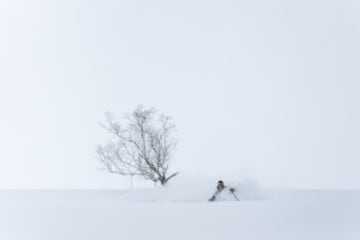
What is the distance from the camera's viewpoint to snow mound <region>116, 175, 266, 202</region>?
990 inches

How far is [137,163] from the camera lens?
28.7m

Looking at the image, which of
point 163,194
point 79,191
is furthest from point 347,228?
point 79,191

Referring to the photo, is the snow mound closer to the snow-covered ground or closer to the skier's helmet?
the skier's helmet

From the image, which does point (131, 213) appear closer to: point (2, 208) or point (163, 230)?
point (163, 230)

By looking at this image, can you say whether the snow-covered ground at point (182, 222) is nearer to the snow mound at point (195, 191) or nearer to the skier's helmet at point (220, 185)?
the snow mound at point (195, 191)

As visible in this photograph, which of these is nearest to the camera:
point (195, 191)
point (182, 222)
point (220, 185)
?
point (182, 222)

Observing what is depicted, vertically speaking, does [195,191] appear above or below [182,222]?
above

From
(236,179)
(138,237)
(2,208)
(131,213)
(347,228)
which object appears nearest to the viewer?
(138,237)

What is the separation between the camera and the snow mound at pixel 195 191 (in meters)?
25.1

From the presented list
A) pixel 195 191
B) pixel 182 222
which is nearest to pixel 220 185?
pixel 195 191

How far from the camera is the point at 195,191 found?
89.4 feet

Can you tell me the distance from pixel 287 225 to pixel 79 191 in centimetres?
1460

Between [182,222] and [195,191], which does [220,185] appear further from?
[182,222]

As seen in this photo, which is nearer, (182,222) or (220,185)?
(182,222)
